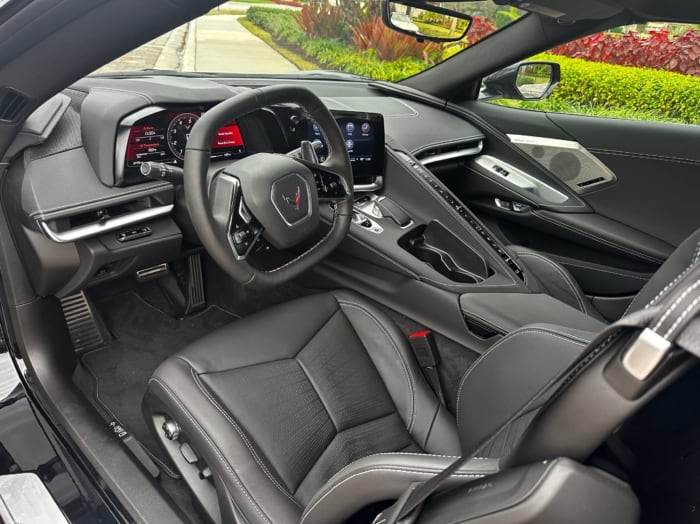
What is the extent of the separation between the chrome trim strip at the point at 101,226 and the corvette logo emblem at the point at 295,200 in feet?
1.37

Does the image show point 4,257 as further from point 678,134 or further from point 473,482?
point 678,134

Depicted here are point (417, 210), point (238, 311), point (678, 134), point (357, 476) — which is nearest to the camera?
point (357, 476)

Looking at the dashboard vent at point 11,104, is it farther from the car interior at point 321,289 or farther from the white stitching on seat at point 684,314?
the white stitching on seat at point 684,314

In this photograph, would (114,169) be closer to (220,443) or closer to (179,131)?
(179,131)

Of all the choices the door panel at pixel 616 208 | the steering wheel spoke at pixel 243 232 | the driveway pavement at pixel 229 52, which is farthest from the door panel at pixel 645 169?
the steering wheel spoke at pixel 243 232

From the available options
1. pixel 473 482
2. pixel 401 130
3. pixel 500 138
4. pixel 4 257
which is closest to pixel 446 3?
pixel 401 130

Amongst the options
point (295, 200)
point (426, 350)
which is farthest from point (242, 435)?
point (426, 350)

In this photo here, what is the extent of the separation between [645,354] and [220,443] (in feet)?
3.31

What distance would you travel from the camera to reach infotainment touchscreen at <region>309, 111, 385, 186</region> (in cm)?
211

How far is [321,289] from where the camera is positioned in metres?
Answer: 2.22

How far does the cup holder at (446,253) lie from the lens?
6.40 feet

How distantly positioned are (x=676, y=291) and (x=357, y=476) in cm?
61

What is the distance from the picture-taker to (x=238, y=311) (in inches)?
92.2

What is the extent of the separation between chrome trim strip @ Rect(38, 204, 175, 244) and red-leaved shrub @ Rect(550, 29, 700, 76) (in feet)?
8.79
